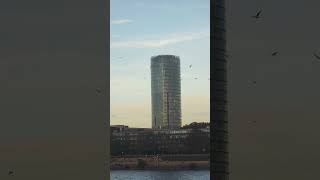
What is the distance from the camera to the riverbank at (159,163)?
112ft

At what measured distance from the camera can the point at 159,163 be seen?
36906mm

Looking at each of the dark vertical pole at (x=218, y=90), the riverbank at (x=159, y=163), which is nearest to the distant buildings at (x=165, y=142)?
the riverbank at (x=159, y=163)

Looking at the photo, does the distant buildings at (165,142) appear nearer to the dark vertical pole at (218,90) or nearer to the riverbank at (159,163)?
the riverbank at (159,163)

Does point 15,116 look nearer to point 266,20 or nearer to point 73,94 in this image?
point 73,94

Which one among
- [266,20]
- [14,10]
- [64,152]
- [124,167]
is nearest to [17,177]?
[64,152]

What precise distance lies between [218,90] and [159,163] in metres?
35.7

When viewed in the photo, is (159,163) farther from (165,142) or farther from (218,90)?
(218,90)

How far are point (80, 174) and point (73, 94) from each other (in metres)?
0.57

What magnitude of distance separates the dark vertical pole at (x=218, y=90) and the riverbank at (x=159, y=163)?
31.2 metres

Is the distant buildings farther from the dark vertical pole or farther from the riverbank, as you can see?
the dark vertical pole

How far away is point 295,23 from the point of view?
368 centimetres

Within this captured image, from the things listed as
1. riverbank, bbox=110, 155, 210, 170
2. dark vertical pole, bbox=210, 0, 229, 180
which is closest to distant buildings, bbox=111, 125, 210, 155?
riverbank, bbox=110, 155, 210, 170

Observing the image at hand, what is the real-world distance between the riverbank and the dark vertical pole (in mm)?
31192

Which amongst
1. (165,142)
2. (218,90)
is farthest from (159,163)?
(218,90)
